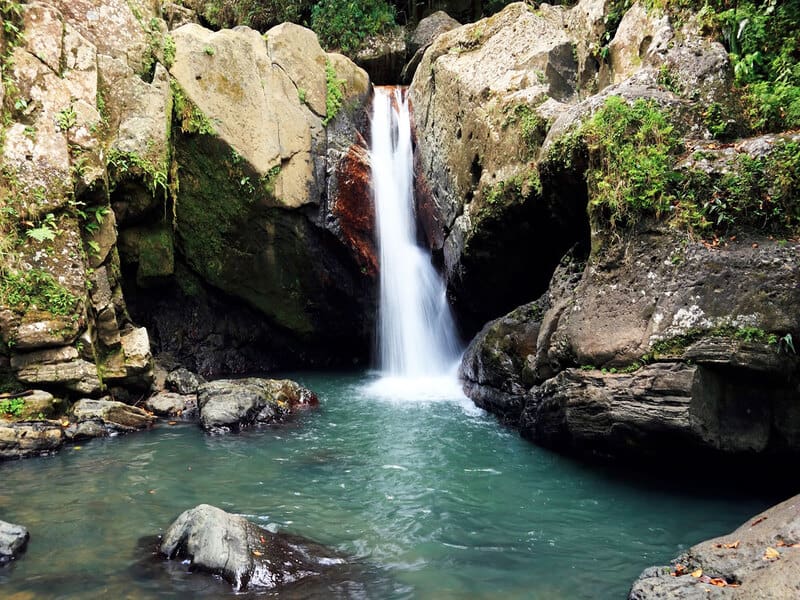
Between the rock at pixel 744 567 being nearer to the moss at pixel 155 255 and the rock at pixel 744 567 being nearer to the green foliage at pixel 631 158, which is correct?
the green foliage at pixel 631 158

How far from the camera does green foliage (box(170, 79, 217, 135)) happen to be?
11.9m

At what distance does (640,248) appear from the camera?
22.7 feet

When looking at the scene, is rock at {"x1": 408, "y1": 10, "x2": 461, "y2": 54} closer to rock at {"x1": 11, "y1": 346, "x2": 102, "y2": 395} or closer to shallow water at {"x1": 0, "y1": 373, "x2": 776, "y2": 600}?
shallow water at {"x1": 0, "y1": 373, "x2": 776, "y2": 600}

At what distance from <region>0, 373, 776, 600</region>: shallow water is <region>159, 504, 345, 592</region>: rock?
162 mm

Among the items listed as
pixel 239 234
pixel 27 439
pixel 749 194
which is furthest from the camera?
pixel 239 234

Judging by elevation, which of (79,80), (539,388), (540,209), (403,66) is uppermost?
(403,66)

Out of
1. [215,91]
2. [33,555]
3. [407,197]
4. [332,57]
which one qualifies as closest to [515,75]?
[407,197]

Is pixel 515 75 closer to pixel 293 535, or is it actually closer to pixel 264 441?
pixel 264 441

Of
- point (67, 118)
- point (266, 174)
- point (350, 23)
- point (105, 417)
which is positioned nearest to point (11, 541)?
point (105, 417)

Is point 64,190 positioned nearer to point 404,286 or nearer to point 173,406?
point 173,406

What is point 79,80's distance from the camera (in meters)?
10.1

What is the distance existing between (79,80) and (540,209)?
8.67 m

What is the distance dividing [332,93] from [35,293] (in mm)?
8423

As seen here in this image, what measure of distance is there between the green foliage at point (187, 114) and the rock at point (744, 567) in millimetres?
11426
